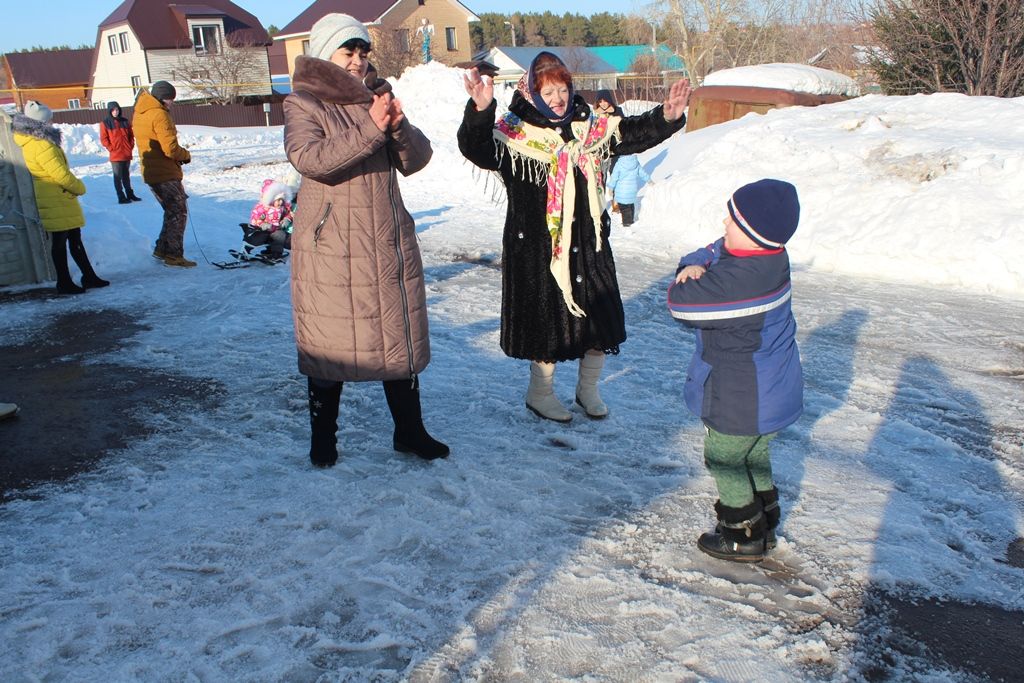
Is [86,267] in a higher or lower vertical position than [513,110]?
lower

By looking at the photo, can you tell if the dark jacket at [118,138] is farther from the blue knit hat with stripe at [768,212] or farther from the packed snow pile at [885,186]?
the blue knit hat with stripe at [768,212]

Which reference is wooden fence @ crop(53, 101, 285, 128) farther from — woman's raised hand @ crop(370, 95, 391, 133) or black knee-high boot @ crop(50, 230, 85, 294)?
woman's raised hand @ crop(370, 95, 391, 133)

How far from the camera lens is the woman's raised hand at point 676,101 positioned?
371 centimetres

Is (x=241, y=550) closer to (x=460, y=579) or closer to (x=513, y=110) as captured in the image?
(x=460, y=579)

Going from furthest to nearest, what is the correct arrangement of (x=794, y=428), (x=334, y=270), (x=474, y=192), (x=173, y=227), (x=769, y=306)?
1. (x=474, y=192)
2. (x=173, y=227)
3. (x=794, y=428)
4. (x=334, y=270)
5. (x=769, y=306)

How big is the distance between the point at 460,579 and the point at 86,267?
6.27 m

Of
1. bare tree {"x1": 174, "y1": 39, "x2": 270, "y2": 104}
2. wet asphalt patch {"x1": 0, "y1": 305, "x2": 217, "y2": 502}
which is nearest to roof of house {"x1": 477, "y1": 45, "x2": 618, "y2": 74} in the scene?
bare tree {"x1": 174, "y1": 39, "x2": 270, "y2": 104}

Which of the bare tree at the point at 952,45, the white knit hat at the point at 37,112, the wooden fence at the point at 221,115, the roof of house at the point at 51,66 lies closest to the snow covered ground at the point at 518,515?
the white knit hat at the point at 37,112

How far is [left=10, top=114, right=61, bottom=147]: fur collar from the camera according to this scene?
723cm

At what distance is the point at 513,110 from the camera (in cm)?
386

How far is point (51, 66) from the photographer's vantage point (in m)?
60.8

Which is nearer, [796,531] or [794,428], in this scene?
[796,531]

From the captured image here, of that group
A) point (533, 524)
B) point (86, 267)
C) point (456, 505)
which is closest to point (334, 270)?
point (456, 505)

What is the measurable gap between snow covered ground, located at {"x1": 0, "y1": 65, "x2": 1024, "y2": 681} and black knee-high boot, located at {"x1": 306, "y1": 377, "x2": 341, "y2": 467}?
0.32 feet
